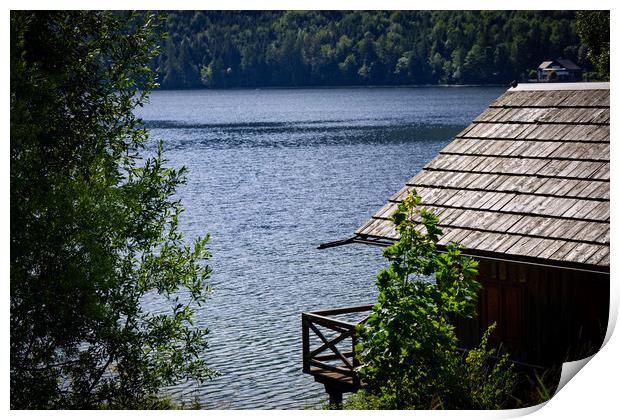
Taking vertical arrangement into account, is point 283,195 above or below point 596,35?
below

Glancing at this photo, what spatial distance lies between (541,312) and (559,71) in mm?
5617

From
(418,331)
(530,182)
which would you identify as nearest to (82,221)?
(418,331)

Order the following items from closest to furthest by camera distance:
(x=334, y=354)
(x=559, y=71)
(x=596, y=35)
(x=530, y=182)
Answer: (x=530, y=182) → (x=334, y=354) → (x=596, y=35) → (x=559, y=71)

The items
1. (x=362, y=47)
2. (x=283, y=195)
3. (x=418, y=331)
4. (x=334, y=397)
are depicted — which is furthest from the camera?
(x=283, y=195)

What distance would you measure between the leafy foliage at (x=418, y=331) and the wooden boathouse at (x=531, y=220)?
3.58ft

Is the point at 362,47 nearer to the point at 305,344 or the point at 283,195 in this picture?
the point at 305,344

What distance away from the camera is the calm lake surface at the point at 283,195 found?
16.6 metres

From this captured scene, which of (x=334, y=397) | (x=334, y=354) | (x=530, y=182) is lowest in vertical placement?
(x=334, y=397)

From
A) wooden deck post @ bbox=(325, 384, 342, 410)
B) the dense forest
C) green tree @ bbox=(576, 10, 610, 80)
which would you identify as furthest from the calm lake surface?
green tree @ bbox=(576, 10, 610, 80)

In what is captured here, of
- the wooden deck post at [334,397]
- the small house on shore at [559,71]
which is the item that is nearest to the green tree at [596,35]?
the small house on shore at [559,71]

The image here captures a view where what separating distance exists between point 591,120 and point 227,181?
23.3 meters

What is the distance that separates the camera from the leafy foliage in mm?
9219

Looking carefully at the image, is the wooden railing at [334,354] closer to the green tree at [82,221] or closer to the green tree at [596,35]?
the green tree at [82,221]

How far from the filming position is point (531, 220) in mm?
10438
